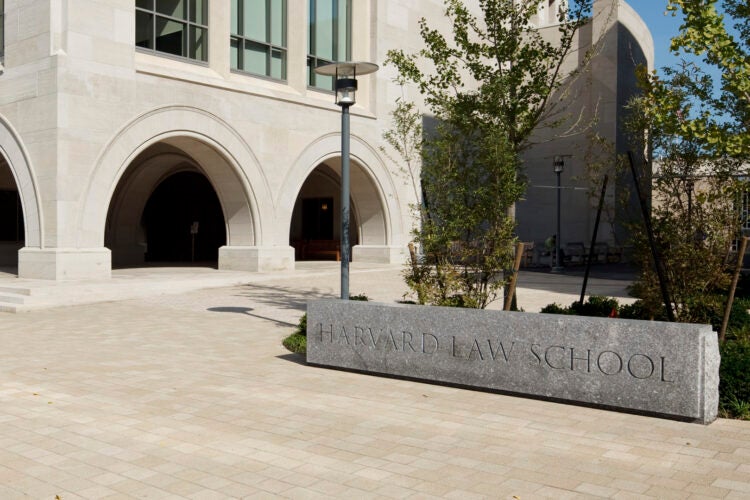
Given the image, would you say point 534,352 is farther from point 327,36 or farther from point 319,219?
point 319,219

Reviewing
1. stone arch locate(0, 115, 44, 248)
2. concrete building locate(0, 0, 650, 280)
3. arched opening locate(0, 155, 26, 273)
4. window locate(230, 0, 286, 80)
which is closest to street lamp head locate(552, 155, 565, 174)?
concrete building locate(0, 0, 650, 280)

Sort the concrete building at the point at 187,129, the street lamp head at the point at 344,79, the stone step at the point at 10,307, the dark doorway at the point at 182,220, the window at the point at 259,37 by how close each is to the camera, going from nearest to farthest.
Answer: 1. the street lamp head at the point at 344,79
2. the stone step at the point at 10,307
3. the concrete building at the point at 187,129
4. the window at the point at 259,37
5. the dark doorway at the point at 182,220

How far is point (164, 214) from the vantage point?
32.8 m

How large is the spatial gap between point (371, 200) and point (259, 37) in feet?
25.3

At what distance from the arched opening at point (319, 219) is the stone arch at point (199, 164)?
349 inches

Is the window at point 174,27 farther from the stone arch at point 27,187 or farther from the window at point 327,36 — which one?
the window at point 327,36

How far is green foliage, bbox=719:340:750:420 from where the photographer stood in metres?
7.36

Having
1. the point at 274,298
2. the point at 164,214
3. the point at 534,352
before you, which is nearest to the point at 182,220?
the point at 164,214

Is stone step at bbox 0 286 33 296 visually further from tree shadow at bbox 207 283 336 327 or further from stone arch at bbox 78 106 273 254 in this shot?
tree shadow at bbox 207 283 336 327

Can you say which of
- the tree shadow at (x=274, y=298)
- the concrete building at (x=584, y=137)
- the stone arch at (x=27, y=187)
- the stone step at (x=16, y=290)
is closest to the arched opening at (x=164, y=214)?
the stone arch at (x=27, y=187)

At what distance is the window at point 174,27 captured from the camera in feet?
72.9

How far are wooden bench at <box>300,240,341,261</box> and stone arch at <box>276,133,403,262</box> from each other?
2.51 meters

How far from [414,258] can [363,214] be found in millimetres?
19293

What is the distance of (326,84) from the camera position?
1094 inches
